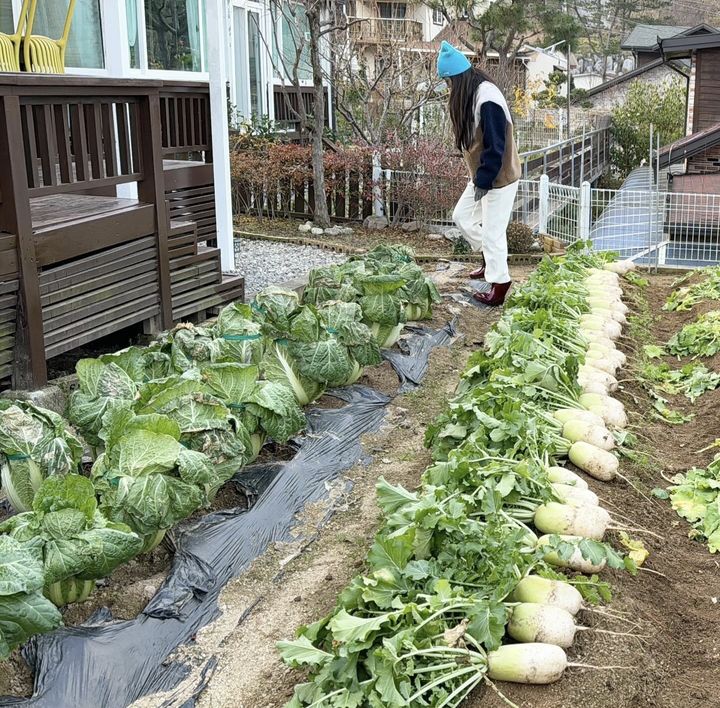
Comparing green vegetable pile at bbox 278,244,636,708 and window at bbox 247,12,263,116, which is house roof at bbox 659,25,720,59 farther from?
green vegetable pile at bbox 278,244,636,708

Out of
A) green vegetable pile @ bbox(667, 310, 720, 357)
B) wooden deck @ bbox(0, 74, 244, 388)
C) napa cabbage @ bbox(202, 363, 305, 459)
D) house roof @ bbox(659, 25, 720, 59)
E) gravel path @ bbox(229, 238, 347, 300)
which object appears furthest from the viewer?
house roof @ bbox(659, 25, 720, 59)

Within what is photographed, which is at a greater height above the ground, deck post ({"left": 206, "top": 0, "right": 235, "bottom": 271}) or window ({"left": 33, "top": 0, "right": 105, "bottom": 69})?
window ({"left": 33, "top": 0, "right": 105, "bottom": 69})

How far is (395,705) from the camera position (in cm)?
270

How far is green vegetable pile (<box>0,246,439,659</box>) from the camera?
3529mm

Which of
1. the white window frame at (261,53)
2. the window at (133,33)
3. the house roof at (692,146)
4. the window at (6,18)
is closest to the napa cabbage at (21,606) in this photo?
the window at (6,18)

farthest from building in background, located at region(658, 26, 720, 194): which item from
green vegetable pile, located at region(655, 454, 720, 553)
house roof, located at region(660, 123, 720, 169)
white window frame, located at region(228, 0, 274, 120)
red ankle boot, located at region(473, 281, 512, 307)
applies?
green vegetable pile, located at region(655, 454, 720, 553)

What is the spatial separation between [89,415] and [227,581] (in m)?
1.26

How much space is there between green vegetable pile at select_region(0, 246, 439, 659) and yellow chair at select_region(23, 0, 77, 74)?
10.8 ft

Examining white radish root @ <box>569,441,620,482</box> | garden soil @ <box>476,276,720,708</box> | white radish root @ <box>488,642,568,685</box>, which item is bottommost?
garden soil @ <box>476,276,720,708</box>

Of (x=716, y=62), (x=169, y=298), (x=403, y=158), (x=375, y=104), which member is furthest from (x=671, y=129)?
(x=169, y=298)

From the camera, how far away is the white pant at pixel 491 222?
8.69 m

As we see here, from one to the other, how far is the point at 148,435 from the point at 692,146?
595 inches

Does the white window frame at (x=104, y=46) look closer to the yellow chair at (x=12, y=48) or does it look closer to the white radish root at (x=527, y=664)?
the yellow chair at (x=12, y=48)

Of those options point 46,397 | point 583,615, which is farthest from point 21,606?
point 46,397
